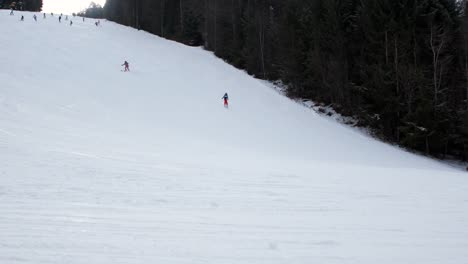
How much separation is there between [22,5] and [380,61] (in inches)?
3237

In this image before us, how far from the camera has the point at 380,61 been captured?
20.9 metres

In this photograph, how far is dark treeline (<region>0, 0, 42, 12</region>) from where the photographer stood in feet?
224

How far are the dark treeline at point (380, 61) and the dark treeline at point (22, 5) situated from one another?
62.8 metres

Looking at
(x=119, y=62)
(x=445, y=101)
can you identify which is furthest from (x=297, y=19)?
(x=119, y=62)

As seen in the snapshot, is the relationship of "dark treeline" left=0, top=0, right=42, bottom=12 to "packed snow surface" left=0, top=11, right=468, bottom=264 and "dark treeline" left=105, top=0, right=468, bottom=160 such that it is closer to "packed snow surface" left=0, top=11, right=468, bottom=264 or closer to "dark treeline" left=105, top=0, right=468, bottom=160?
"dark treeline" left=105, top=0, right=468, bottom=160

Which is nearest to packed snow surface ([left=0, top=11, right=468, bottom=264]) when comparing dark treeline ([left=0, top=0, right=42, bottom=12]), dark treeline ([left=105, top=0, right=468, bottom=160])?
dark treeline ([left=105, top=0, right=468, bottom=160])

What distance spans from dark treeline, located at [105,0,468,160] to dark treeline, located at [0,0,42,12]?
62.8 m

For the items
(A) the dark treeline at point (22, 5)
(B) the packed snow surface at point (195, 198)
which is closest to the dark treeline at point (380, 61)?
(B) the packed snow surface at point (195, 198)

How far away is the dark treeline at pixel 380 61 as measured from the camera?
18.4 meters

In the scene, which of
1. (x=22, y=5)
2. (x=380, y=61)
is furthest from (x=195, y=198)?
(x=22, y=5)

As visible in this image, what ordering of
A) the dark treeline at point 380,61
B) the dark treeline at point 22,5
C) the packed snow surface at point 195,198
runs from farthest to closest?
the dark treeline at point 22,5 → the dark treeline at point 380,61 → the packed snow surface at point 195,198

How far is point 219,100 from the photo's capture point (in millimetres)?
23812

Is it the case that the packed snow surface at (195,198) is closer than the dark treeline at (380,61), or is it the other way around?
the packed snow surface at (195,198)

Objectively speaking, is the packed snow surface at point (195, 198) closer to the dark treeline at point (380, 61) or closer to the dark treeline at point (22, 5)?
the dark treeline at point (380, 61)
